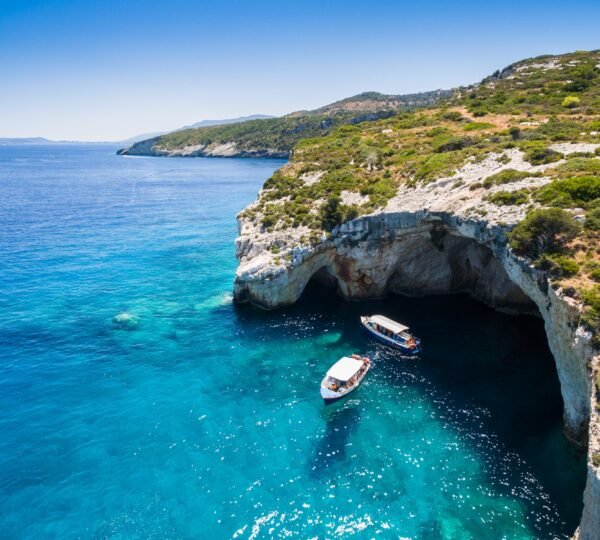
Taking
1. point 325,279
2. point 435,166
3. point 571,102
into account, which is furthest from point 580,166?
point 571,102

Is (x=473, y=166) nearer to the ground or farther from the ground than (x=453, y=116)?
nearer to the ground

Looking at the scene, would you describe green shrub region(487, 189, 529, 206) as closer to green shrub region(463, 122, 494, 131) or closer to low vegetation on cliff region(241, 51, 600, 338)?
low vegetation on cliff region(241, 51, 600, 338)

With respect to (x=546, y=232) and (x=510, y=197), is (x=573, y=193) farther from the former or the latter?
(x=546, y=232)

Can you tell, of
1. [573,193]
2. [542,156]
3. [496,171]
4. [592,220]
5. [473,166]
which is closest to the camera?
[592,220]

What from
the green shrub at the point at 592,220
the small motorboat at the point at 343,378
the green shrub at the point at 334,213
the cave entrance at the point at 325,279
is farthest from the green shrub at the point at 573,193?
the cave entrance at the point at 325,279

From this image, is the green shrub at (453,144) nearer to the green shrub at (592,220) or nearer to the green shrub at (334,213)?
the green shrub at (334,213)

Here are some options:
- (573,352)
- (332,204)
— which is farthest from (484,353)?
(332,204)

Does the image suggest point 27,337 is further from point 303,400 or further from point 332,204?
point 332,204

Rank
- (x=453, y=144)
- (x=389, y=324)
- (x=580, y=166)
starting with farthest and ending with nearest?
(x=453, y=144) < (x=389, y=324) < (x=580, y=166)

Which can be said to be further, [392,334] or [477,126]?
[477,126]
